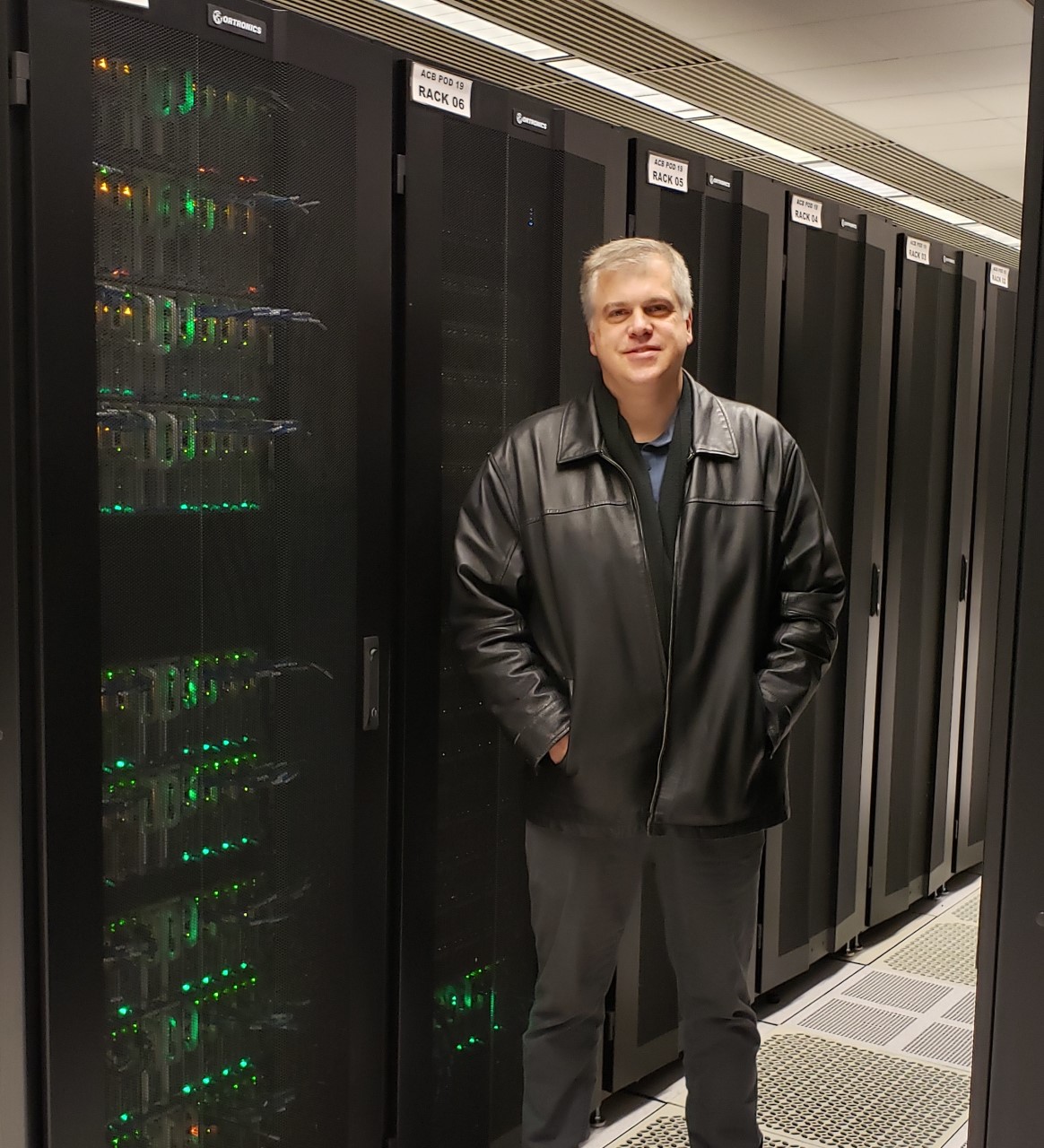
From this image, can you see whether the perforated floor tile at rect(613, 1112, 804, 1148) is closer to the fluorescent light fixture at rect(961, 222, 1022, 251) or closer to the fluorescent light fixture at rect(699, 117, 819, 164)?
the fluorescent light fixture at rect(699, 117, 819, 164)

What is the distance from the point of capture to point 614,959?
257cm

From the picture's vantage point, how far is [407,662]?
8.27ft

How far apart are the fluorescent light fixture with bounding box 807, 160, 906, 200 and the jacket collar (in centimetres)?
792

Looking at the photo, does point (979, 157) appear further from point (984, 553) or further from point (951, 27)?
point (984, 553)

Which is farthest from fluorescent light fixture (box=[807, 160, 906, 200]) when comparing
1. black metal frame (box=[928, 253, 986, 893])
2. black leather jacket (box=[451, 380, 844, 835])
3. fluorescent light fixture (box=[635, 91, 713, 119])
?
black leather jacket (box=[451, 380, 844, 835])

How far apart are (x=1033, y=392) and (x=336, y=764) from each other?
1652mm

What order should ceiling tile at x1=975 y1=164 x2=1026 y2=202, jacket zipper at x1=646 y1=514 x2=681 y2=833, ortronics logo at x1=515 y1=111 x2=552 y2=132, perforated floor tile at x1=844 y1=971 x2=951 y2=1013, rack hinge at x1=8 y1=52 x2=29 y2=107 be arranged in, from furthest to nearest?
1. ceiling tile at x1=975 y1=164 x2=1026 y2=202
2. perforated floor tile at x1=844 y1=971 x2=951 y2=1013
3. ortronics logo at x1=515 y1=111 x2=552 y2=132
4. jacket zipper at x1=646 y1=514 x2=681 y2=833
5. rack hinge at x1=8 y1=52 x2=29 y2=107

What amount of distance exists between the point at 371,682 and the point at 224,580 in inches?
15.0

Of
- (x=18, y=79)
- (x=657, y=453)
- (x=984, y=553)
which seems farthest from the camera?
(x=984, y=553)

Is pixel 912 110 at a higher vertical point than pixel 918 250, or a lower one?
higher

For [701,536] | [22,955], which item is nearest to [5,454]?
[22,955]

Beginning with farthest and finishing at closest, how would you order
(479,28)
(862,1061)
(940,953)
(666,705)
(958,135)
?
(958,135)
(479,28)
(940,953)
(862,1061)
(666,705)

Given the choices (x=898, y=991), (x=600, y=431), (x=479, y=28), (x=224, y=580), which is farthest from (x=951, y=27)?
(x=224, y=580)

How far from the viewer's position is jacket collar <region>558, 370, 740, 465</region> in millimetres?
2479
